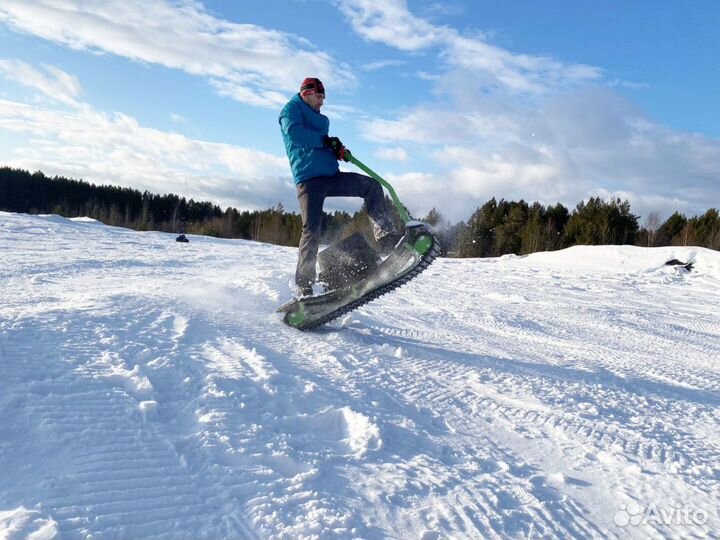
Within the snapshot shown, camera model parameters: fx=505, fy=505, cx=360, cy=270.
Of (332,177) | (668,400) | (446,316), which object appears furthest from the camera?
(446,316)

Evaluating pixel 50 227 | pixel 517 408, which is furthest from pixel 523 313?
pixel 50 227

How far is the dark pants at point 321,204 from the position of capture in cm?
485

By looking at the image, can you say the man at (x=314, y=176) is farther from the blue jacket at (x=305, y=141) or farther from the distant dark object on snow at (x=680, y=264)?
the distant dark object on snow at (x=680, y=264)

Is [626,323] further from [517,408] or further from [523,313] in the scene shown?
[517,408]

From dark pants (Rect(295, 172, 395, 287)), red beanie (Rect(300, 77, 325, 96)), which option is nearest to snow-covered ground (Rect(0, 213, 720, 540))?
dark pants (Rect(295, 172, 395, 287))

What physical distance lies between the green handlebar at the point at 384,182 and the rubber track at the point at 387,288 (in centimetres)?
50

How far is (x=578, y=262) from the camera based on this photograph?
23938 mm

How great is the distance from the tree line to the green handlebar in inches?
3.0

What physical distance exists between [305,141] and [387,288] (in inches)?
62.0

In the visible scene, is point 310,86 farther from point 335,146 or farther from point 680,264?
point 680,264

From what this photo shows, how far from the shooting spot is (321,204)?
4.89m

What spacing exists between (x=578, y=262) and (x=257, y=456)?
79.9ft

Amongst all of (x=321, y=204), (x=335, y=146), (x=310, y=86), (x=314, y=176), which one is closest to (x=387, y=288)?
(x=321, y=204)

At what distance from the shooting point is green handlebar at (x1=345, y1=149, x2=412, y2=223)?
4.83 m
